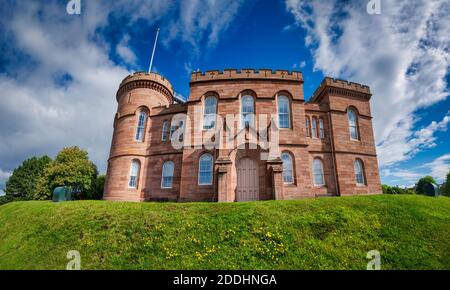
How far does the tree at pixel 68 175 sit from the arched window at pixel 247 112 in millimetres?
23903

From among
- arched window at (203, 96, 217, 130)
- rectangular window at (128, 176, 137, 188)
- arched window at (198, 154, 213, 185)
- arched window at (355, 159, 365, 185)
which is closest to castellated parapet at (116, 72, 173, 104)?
arched window at (203, 96, 217, 130)

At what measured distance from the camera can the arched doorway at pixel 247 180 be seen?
44.8 feet

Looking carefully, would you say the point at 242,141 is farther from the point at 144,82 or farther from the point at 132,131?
the point at 144,82

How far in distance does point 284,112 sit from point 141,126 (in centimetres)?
1281

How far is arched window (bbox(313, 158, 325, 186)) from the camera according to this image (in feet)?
52.2

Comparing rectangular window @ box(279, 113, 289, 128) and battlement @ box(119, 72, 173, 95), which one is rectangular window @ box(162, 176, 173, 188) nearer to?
battlement @ box(119, 72, 173, 95)

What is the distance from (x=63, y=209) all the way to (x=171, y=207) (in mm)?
6567

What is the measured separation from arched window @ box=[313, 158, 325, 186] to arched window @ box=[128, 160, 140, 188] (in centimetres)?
1489

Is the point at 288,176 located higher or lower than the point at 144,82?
lower

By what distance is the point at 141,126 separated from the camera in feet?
60.0

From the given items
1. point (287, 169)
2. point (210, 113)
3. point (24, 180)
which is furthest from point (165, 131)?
point (24, 180)

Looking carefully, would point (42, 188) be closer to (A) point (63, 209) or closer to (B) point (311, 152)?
(A) point (63, 209)

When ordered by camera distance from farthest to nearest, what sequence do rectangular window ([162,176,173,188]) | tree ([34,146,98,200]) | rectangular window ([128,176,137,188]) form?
tree ([34,146,98,200]) < rectangular window ([128,176,137,188]) < rectangular window ([162,176,173,188])

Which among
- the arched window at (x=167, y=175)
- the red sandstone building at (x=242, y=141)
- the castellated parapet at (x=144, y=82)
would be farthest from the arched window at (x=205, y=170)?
the castellated parapet at (x=144, y=82)
